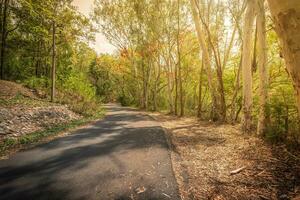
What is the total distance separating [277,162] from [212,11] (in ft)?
38.5

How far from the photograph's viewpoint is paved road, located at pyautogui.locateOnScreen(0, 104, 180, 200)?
3.16 meters

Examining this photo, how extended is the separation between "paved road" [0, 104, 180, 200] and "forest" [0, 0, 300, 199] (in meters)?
0.39

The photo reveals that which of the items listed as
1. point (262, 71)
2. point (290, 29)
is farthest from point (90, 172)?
point (262, 71)

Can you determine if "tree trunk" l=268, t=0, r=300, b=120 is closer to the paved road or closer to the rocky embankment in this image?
the paved road

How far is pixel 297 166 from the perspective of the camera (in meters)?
3.58

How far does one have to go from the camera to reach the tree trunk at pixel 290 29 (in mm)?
1563

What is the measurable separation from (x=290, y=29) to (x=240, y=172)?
298 centimetres

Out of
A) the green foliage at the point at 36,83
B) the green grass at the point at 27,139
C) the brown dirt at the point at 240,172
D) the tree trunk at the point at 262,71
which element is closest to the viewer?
the brown dirt at the point at 240,172

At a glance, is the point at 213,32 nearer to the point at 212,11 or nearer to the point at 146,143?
the point at 212,11

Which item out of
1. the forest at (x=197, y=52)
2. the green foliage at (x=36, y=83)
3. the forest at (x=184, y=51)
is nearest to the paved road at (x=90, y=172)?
the forest at (x=197, y=52)

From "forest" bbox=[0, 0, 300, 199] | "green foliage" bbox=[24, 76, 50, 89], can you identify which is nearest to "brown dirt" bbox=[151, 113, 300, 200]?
"forest" bbox=[0, 0, 300, 199]

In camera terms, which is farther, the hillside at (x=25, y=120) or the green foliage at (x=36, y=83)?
the green foliage at (x=36, y=83)

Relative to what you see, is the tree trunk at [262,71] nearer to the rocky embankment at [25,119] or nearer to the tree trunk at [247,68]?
the tree trunk at [247,68]

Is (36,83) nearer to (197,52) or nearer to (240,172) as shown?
(197,52)
